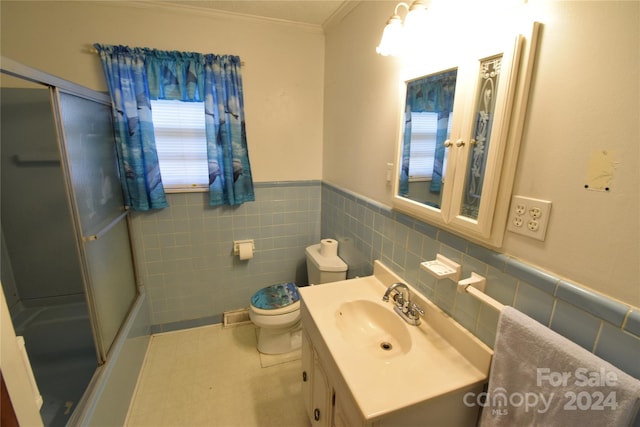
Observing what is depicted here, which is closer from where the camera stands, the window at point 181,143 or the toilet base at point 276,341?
the window at point 181,143

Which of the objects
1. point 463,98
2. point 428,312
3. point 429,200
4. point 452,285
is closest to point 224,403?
point 428,312

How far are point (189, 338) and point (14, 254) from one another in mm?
1381

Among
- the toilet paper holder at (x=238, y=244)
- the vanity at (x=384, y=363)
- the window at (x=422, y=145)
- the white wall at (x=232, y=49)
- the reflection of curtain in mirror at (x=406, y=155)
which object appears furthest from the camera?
the toilet paper holder at (x=238, y=244)

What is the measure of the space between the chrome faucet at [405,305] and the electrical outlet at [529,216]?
538 mm

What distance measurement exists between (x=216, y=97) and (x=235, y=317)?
179 cm

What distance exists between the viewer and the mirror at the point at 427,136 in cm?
110

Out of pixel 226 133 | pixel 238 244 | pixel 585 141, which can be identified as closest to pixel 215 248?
pixel 238 244

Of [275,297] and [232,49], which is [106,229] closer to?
[275,297]

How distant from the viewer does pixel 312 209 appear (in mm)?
2479

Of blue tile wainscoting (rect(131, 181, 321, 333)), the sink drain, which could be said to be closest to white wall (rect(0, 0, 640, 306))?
blue tile wainscoting (rect(131, 181, 321, 333))

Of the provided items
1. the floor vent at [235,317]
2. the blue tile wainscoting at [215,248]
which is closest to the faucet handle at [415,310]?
the blue tile wainscoting at [215,248]

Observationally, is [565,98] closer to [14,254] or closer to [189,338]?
[189,338]

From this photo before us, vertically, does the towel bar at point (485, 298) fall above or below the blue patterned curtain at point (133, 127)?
below

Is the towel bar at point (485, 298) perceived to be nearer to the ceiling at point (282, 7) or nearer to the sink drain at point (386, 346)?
the sink drain at point (386, 346)
